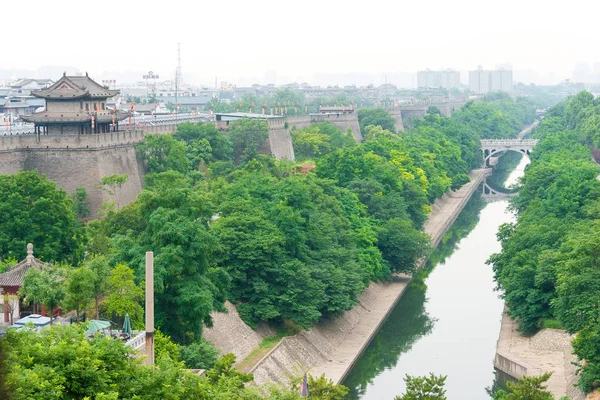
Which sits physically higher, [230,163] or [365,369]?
[230,163]

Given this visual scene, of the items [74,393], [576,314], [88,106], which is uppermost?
[88,106]

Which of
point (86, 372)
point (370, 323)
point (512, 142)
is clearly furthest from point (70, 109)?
point (512, 142)

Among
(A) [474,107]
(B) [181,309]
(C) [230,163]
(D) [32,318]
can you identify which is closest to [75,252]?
(B) [181,309]

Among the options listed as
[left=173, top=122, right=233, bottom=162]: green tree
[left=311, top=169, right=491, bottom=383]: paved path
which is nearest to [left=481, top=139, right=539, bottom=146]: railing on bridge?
[left=311, top=169, right=491, bottom=383]: paved path

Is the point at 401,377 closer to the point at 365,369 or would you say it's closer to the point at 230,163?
the point at 365,369

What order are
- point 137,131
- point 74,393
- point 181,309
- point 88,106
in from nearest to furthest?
point 74,393, point 181,309, point 88,106, point 137,131

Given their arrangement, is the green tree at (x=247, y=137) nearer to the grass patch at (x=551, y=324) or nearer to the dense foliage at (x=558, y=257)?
the dense foliage at (x=558, y=257)

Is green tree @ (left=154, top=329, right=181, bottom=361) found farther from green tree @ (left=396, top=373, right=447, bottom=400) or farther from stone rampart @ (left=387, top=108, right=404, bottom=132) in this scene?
stone rampart @ (left=387, top=108, right=404, bottom=132)
